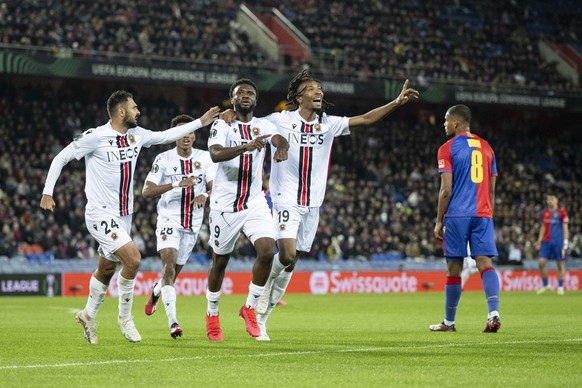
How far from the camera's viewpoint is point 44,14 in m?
30.8

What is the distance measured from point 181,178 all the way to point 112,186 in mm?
2608

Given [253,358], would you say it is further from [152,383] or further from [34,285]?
[34,285]

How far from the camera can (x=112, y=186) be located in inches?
416

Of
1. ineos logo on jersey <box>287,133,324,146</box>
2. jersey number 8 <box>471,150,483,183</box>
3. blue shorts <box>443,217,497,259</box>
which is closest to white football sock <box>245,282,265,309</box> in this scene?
ineos logo on jersey <box>287,133,324,146</box>

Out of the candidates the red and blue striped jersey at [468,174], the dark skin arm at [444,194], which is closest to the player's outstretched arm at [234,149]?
the dark skin arm at [444,194]

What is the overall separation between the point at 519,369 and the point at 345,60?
28965 millimetres

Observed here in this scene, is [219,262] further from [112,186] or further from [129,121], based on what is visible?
[129,121]

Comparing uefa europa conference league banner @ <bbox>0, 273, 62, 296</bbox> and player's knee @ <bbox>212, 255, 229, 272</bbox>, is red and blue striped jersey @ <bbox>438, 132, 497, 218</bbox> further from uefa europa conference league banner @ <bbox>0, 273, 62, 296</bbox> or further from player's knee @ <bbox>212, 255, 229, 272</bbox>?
uefa europa conference league banner @ <bbox>0, 273, 62, 296</bbox>

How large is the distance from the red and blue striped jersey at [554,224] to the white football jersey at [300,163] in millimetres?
15320

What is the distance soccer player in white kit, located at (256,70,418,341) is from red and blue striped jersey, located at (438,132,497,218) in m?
1.33

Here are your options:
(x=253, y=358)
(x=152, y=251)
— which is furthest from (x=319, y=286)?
(x=253, y=358)

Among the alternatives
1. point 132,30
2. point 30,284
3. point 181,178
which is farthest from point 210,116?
point 132,30

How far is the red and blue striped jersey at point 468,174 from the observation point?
12133 millimetres

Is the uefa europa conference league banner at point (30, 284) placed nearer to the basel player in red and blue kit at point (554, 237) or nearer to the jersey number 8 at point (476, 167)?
the basel player in red and blue kit at point (554, 237)
